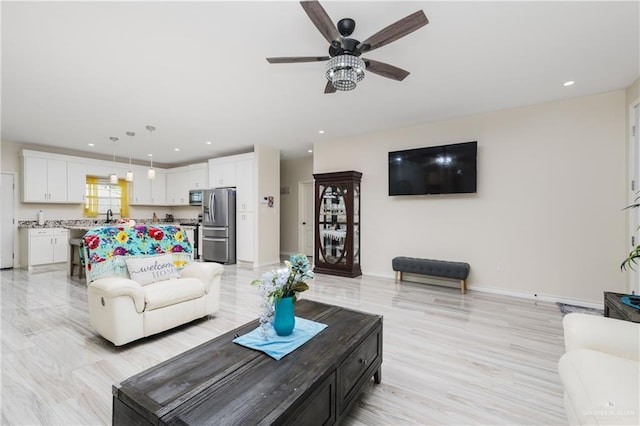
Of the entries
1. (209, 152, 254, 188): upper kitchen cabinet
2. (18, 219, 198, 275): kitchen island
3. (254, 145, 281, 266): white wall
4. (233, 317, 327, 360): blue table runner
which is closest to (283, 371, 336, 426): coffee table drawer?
(233, 317, 327, 360): blue table runner

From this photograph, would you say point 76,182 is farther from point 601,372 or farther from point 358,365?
point 601,372

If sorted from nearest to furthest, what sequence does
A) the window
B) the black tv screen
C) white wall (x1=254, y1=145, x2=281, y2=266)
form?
1. the black tv screen
2. white wall (x1=254, y1=145, x2=281, y2=266)
3. the window

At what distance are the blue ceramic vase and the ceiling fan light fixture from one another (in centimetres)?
169

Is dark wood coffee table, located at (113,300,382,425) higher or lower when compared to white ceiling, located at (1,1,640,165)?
lower

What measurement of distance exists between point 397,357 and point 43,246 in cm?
747

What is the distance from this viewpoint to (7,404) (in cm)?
177

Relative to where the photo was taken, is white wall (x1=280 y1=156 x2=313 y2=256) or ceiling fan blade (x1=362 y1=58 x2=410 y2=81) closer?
ceiling fan blade (x1=362 y1=58 x2=410 y2=81)

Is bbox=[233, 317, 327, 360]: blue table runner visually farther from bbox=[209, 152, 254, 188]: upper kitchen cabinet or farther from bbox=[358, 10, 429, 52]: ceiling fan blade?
bbox=[209, 152, 254, 188]: upper kitchen cabinet

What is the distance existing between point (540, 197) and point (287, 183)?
18.8ft

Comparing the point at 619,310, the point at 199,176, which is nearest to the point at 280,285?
the point at 619,310

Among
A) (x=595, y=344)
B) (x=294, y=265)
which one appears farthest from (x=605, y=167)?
(x=294, y=265)

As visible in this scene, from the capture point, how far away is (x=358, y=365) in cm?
168

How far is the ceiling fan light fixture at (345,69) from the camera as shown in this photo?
2062 mm

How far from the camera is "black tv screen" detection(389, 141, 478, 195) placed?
4.23 metres
